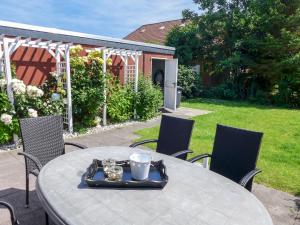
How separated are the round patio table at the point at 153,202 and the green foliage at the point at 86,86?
4032 millimetres

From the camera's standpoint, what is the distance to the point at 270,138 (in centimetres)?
575

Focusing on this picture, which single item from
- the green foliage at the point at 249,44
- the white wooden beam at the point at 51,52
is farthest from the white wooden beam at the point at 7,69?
the green foliage at the point at 249,44

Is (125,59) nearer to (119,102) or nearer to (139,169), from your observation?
(119,102)

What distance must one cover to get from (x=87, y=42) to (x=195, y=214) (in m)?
5.88

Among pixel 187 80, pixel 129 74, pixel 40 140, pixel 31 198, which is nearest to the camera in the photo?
pixel 40 140

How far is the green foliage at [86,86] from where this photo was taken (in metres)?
5.81

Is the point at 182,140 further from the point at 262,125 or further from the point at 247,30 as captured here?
the point at 247,30

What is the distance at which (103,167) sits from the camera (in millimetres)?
1877

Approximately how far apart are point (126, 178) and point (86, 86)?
14.8ft

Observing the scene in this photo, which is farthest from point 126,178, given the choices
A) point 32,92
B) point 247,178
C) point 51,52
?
point 51,52

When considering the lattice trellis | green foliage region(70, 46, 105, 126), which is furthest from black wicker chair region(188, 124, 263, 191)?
the lattice trellis

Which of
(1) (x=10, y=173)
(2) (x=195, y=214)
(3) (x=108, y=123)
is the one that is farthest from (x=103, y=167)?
(3) (x=108, y=123)

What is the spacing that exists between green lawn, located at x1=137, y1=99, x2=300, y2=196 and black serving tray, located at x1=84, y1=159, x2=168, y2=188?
7.26 ft

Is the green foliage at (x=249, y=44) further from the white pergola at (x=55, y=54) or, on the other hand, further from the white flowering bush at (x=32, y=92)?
the white flowering bush at (x=32, y=92)
